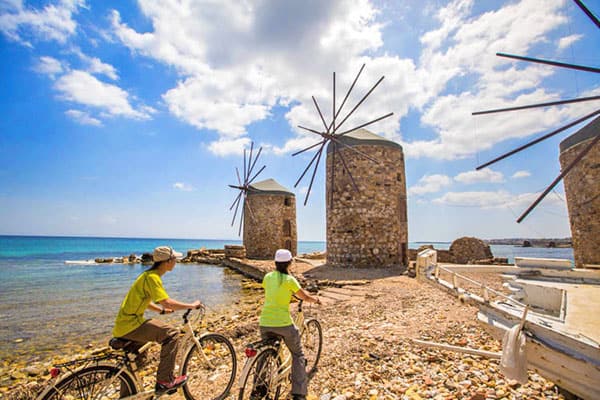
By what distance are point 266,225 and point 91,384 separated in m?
21.8

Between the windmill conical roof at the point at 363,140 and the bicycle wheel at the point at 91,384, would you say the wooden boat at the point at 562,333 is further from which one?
the windmill conical roof at the point at 363,140

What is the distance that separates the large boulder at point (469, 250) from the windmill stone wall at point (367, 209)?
24.0ft

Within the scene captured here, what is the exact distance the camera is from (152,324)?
9.29ft

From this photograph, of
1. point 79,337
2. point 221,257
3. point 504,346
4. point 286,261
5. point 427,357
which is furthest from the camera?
point 221,257

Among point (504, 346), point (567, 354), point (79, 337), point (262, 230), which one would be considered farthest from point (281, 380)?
point (262, 230)

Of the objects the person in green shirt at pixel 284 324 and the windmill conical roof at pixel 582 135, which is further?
the windmill conical roof at pixel 582 135

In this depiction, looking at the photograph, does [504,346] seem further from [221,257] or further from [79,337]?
[221,257]

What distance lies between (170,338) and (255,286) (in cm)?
1144

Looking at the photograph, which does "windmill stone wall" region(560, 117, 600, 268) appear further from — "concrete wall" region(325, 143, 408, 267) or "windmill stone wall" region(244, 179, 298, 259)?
"windmill stone wall" region(244, 179, 298, 259)

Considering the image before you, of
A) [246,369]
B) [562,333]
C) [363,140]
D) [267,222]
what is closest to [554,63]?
[562,333]

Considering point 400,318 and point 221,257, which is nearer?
point 400,318

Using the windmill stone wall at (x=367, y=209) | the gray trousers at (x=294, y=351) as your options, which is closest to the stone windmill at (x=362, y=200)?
the windmill stone wall at (x=367, y=209)

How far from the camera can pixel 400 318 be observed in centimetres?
562

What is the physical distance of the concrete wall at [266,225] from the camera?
23.9 metres
